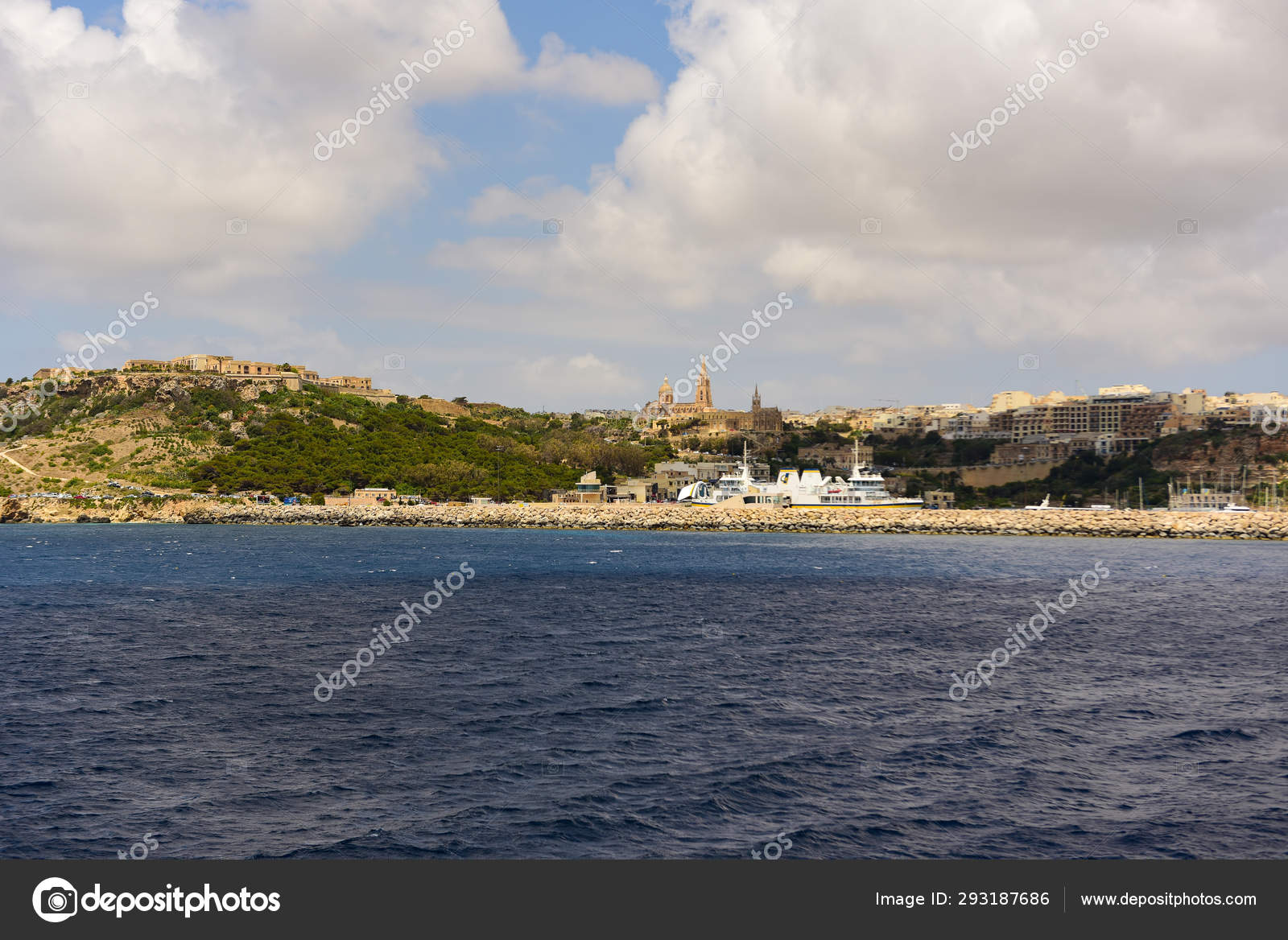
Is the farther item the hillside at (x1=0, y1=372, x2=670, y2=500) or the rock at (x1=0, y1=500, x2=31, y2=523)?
the hillside at (x1=0, y1=372, x2=670, y2=500)

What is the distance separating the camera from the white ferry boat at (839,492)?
4678 inches

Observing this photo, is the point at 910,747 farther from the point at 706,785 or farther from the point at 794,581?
the point at 794,581

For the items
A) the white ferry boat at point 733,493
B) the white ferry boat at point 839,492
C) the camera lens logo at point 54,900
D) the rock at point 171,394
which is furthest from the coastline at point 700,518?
the camera lens logo at point 54,900

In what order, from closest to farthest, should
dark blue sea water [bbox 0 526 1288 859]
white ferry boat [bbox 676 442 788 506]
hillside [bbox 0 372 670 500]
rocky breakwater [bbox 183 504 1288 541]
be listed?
dark blue sea water [bbox 0 526 1288 859], rocky breakwater [bbox 183 504 1288 541], white ferry boat [bbox 676 442 788 506], hillside [bbox 0 372 670 500]

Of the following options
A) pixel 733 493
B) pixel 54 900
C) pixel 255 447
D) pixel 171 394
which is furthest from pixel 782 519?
pixel 171 394

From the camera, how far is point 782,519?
110m

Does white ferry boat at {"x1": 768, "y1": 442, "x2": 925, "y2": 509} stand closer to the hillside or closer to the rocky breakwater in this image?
the rocky breakwater

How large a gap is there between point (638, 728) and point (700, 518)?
301 ft

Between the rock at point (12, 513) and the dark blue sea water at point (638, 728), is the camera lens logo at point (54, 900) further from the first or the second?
the rock at point (12, 513)

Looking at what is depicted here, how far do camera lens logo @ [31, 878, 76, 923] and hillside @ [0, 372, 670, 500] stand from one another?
120m

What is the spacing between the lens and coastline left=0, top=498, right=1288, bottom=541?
97375mm

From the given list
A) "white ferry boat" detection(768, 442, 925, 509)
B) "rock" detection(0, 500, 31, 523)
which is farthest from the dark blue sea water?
"rock" detection(0, 500, 31, 523)

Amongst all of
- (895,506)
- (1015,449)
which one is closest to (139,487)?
(895,506)

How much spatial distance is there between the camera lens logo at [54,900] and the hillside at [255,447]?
120406mm
